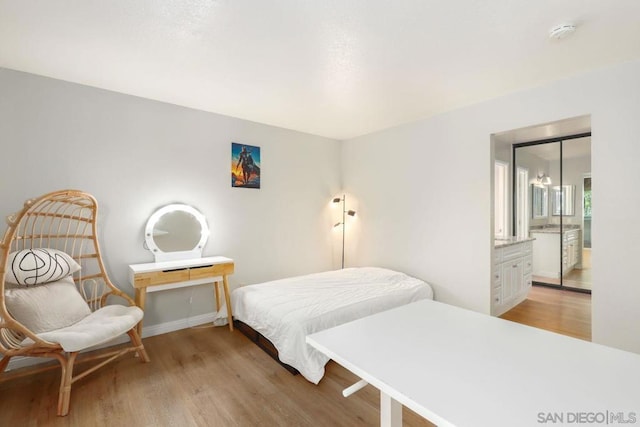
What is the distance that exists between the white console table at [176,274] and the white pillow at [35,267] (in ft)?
1.69

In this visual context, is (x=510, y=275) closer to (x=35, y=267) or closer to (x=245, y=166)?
(x=245, y=166)

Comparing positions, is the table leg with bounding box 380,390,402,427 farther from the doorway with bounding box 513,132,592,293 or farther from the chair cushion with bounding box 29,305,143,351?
the doorway with bounding box 513,132,592,293

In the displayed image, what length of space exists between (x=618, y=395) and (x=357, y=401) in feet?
4.94

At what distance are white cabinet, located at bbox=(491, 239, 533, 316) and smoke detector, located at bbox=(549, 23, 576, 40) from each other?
A: 218 centimetres

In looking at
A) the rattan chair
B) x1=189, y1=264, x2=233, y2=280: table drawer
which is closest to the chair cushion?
the rattan chair

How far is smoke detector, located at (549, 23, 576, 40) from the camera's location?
1.78 meters

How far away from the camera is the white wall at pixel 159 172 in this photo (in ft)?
8.16

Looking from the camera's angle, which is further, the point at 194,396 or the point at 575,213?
the point at 575,213

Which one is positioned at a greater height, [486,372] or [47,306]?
[486,372]

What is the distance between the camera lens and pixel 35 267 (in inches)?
85.1

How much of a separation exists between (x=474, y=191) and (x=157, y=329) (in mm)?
3676

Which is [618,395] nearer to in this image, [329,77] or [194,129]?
[329,77]

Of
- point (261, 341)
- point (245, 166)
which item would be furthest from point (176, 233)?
point (261, 341)

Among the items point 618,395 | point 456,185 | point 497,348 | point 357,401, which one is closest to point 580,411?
A: point 618,395
